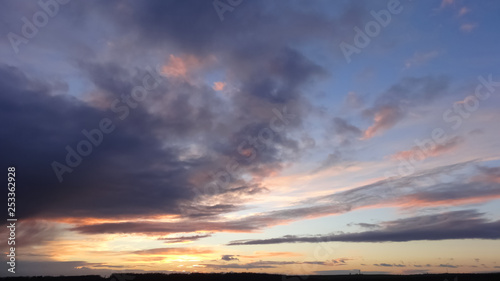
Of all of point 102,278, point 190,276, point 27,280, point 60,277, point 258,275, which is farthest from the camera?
point 258,275

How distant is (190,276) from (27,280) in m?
46.4

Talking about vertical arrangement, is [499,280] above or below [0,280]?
below

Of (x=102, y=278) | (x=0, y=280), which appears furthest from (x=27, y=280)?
(x=102, y=278)

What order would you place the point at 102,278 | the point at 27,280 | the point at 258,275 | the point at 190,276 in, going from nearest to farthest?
the point at 27,280
the point at 102,278
the point at 190,276
the point at 258,275

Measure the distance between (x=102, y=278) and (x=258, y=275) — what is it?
51146 millimetres

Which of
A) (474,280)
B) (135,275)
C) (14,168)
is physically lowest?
(474,280)

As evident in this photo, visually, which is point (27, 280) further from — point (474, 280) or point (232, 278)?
point (474, 280)

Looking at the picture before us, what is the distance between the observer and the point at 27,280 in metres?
99.2

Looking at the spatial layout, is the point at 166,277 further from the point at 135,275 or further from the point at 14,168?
the point at 14,168

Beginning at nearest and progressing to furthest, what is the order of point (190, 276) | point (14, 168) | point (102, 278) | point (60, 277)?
point (14, 168) < point (102, 278) < point (60, 277) < point (190, 276)

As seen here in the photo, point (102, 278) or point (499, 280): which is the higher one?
point (102, 278)

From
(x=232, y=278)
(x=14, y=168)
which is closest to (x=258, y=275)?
(x=232, y=278)

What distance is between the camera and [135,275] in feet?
414

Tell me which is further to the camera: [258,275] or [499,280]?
[258,275]
